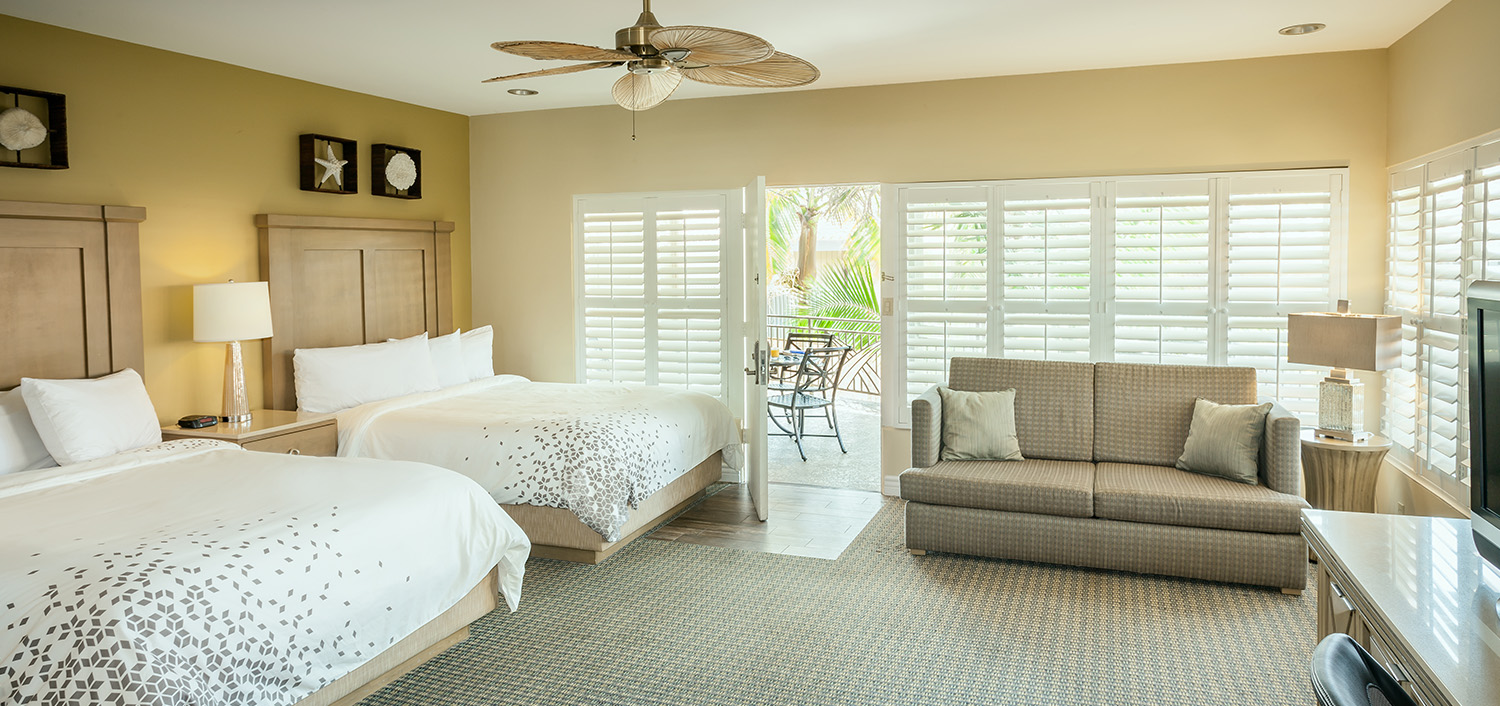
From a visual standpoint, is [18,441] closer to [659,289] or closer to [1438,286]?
[659,289]

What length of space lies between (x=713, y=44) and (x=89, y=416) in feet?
9.12

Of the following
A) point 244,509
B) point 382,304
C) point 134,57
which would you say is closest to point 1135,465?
point 244,509

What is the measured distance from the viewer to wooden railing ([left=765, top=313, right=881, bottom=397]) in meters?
8.64

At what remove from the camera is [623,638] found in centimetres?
332

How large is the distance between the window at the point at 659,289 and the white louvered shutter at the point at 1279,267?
2.71 metres

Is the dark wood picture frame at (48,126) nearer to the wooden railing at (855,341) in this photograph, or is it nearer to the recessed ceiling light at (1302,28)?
the recessed ceiling light at (1302,28)

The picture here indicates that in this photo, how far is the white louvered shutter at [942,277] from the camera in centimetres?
518

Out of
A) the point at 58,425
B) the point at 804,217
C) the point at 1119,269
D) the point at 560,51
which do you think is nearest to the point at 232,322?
the point at 58,425

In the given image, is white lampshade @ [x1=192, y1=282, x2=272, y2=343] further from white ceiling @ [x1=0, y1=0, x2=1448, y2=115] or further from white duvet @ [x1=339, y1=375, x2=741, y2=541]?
white ceiling @ [x1=0, y1=0, x2=1448, y2=115]

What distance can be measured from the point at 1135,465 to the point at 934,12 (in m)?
2.29

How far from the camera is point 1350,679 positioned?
1.18 m

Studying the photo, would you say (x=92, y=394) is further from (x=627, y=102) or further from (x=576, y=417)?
(x=627, y=102)

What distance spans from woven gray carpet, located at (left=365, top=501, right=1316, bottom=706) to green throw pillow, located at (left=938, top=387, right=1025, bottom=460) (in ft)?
1.82

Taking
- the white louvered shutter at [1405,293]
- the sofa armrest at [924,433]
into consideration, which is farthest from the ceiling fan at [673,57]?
the white louvered shutter at [1405,293]
